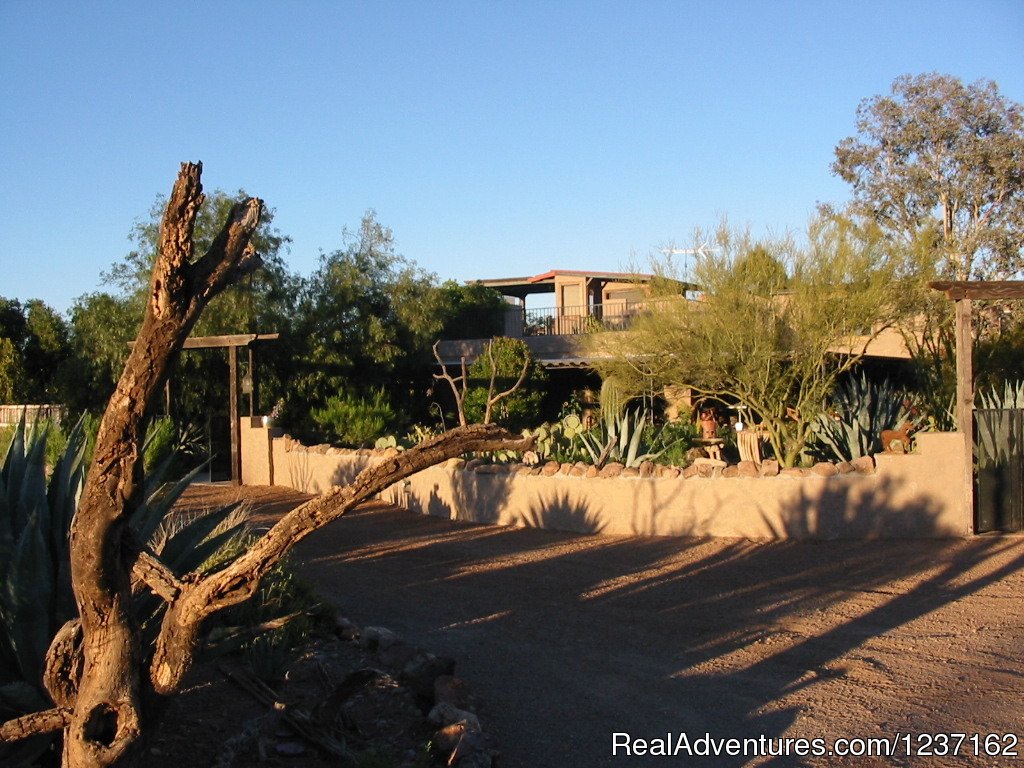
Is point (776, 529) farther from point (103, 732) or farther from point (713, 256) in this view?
point (103, 732)

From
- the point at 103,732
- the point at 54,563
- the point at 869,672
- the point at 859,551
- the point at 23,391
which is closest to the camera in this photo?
the point at 103,732

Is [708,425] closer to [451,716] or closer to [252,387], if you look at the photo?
[252,387]

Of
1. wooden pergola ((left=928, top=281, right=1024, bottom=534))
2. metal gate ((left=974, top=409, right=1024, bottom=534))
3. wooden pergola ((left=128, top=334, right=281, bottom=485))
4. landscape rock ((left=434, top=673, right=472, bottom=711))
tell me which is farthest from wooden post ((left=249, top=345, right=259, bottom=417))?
landscape rock ((left=434, top=673, right=472, bottom=711))

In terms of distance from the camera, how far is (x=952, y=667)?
22.0 ft

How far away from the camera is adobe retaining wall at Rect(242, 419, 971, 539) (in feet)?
37.9

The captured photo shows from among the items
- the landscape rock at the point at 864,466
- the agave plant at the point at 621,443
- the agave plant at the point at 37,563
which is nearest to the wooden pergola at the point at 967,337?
the landscape rock at the point at 864,466

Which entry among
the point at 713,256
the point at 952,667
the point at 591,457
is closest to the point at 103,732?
the point at 952,667

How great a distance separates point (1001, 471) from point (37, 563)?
1051cm

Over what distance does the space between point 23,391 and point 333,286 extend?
1433 centimetres

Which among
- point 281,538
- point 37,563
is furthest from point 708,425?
point 281,538

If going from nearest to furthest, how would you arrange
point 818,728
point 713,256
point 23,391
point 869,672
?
1. point 818,728
2. point 869,672
3. point 713,256
4. point 23,391

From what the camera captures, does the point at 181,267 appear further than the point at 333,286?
No

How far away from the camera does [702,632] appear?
7.77m

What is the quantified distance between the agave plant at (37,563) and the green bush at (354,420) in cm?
1426
